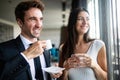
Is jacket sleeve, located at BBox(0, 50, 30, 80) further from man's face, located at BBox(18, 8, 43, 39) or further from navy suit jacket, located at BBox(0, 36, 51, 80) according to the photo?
man's face, located at BBox(18, 8, 43, 39)

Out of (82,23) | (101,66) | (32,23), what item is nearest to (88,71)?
(101,66)

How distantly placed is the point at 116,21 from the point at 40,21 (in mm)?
863

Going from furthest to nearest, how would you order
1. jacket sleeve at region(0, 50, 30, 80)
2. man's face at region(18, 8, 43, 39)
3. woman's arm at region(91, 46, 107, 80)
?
1. woman's arm at region(91, 46, 107, 80)
2. man's face at region(18, 8, 43, 39)
3. jacket sleeve at region(0, 50, 30, 80)

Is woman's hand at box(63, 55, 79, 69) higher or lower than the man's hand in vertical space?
lower

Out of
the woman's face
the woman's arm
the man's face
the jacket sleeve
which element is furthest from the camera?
the woman's face

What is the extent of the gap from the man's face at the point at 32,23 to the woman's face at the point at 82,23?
0.55 meters

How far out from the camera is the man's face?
1316mm

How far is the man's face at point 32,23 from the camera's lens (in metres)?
1.32

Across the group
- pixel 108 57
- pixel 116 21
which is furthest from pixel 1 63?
pixel 108 57

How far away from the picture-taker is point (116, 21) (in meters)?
1.95

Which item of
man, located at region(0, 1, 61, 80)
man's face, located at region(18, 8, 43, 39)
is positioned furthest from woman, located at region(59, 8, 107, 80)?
man's face, located at region(18, 8, 43, 39)

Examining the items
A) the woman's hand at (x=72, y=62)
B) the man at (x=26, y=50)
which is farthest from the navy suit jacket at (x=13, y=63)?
the woman's hand at (x=72, y=62)

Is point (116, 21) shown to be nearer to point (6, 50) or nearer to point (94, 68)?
point (94, 68)

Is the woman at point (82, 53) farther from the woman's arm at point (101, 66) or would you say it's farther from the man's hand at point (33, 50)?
the man's hand at point (33, 50)
